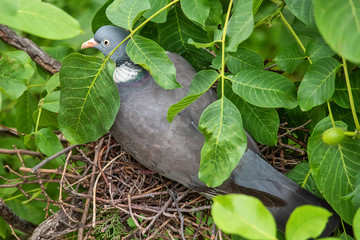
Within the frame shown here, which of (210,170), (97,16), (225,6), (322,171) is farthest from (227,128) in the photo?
(97,16)

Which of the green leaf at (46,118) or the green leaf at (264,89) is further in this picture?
the green leaf at (46,118)

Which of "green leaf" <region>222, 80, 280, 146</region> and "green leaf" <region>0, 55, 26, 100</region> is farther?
"green leaf" <region>222, 80, 280, 146</region>

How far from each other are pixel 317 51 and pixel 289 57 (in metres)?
0.08

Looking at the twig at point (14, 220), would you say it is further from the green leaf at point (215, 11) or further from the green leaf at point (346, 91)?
the green leaf at point (346, 91)

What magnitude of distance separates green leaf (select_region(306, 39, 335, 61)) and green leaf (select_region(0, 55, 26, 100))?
80cm

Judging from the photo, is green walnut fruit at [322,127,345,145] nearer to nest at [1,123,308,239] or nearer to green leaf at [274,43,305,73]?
green leaf at [274,43,305,73]

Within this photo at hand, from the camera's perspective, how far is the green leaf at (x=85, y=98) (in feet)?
4.33

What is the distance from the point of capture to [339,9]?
83 centimetres

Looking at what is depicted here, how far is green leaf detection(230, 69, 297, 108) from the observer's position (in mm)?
1292

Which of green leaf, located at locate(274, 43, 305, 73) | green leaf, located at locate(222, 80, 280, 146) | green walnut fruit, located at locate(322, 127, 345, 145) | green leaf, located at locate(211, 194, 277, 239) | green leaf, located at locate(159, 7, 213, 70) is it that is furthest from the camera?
green leaf, located at locate(159, 7, 213, 70)

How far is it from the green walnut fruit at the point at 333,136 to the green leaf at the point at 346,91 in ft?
0.59

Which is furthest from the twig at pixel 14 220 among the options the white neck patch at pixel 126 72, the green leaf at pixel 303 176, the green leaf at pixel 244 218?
the green leaf at pixel 244 218

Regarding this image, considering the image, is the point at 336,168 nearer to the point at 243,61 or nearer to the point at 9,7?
the point at 243,61

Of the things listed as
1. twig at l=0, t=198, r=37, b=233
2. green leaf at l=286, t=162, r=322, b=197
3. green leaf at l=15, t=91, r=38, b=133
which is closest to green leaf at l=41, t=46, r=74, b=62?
green leaf at l=15, t=91, r=38, b=133
